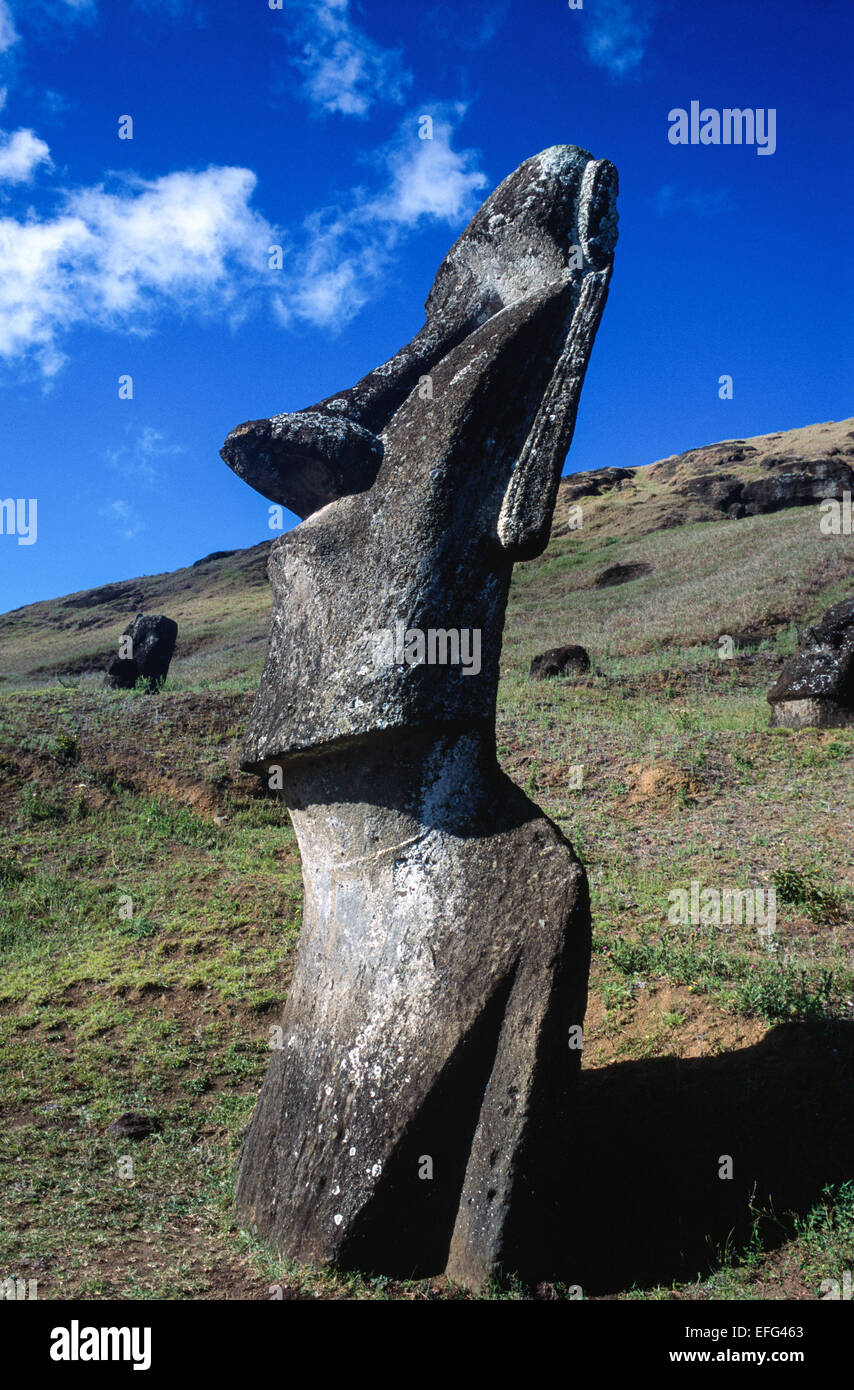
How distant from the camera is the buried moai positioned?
3.79 metres

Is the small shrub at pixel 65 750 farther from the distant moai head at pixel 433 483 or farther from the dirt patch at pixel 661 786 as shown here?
the distant moai head at pixel 433 483

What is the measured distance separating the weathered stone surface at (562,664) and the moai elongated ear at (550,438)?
13452 mm

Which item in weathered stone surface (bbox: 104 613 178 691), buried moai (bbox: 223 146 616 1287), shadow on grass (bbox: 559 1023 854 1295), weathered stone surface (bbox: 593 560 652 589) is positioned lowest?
shadow on grass (bbox: 559 1023 854 1295)

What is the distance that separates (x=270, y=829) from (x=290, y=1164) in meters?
7.11

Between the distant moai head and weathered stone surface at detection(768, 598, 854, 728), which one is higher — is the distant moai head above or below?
below

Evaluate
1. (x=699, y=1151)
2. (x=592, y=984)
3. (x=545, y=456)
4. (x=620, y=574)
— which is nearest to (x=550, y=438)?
(x=545, y=456)

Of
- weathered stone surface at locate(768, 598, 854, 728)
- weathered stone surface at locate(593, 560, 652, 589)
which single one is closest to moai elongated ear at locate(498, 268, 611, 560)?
weathered stone surface at locate(768, 598, 854, 728)

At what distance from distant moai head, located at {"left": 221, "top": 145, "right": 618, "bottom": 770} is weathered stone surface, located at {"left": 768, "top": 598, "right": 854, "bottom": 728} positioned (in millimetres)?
10047

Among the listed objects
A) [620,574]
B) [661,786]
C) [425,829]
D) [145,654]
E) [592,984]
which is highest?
[620,574]

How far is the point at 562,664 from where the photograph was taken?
59.6 feet

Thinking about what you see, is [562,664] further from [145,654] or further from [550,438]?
[550,438]

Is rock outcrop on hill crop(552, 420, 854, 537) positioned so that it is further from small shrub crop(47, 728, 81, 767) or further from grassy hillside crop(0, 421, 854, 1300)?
small shrub crop(47, 728, 81, 767)

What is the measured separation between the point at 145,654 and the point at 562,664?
8598mm

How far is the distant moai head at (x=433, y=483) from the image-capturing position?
163 inches
